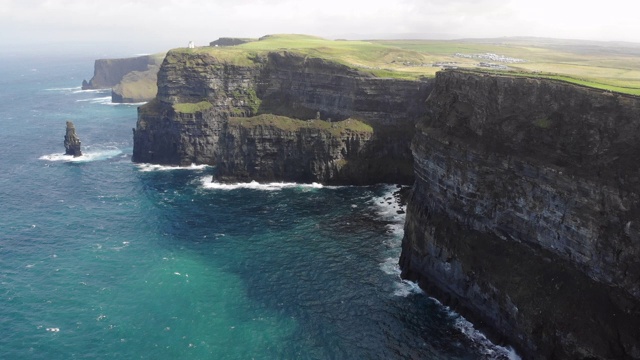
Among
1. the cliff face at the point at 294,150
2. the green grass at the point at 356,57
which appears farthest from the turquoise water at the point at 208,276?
the green grass at the point at 356,57

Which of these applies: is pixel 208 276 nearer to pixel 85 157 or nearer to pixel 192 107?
pixel 192 107

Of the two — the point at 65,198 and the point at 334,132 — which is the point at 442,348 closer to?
the point at 334,132

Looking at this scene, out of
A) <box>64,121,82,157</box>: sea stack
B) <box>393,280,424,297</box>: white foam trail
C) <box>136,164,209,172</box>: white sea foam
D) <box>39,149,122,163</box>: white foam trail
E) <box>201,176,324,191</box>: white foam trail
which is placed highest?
<box>64,121,82,157</box>: sea stack

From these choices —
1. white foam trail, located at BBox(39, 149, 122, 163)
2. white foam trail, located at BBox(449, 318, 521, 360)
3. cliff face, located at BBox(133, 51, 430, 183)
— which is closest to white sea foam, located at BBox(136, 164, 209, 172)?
cliff face, located at BBox(133, 51, 430, 183)

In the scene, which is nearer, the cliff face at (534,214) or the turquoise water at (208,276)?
the cliff face at (534,214)

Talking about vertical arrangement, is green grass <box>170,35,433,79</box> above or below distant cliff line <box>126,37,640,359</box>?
above

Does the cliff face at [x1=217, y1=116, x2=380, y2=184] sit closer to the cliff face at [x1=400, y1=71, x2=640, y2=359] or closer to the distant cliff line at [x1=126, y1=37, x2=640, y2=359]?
the distant cliff line at [x1=126, y1=37, x2=640, y2=359]

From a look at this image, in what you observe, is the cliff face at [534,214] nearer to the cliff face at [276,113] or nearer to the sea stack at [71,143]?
the cliff face at [276,113]
